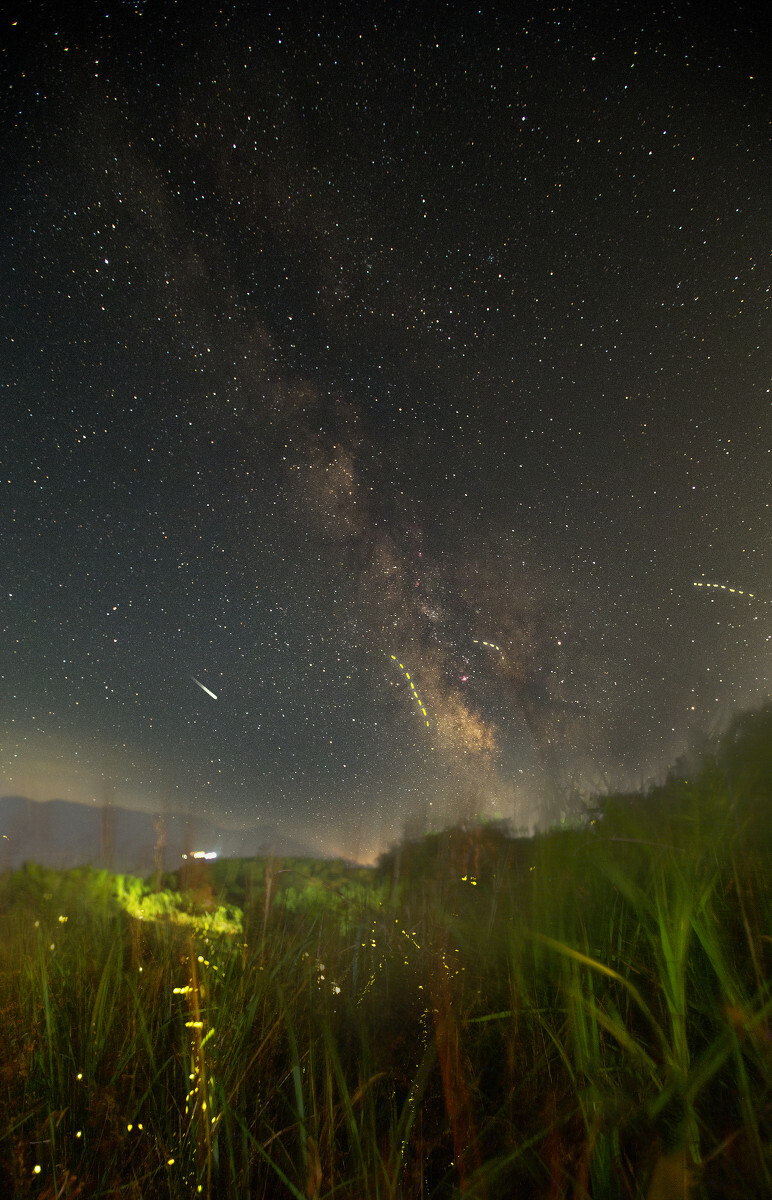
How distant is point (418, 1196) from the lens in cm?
107

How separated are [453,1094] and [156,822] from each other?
4.15m

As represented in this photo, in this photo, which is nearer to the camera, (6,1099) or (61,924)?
(6,1099)

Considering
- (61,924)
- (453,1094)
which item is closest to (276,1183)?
(453,1094)

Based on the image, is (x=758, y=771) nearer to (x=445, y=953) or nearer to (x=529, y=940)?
(x=529, y=940)

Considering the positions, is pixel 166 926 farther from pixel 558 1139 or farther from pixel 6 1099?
pixel 558 1139

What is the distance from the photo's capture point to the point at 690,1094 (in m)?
0.90

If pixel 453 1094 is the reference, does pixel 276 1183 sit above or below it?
below

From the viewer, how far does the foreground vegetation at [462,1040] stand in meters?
1.02

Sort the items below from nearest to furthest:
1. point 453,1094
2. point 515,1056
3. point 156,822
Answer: point 453,1094 < point 515,1056 < point 156,822

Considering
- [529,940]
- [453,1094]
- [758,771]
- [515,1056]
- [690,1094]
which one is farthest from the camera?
[758,771]

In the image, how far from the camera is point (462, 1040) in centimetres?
147

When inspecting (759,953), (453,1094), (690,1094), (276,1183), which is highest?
(759,953)

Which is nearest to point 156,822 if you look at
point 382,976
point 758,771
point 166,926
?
point 166,926

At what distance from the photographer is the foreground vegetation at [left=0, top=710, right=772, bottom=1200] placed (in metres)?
1.02
